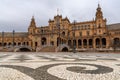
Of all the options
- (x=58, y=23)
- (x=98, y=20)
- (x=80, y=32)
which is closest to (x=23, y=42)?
(x=58, y=23)

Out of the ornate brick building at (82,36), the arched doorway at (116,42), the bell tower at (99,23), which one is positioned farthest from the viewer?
the bell tower at (99,23)

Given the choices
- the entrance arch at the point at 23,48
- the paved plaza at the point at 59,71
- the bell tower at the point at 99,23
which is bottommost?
the paved plaza at the point at 59,71

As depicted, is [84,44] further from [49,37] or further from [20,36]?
[20,36]

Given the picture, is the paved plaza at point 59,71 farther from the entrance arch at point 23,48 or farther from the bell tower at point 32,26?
the bell tower at point 32,26

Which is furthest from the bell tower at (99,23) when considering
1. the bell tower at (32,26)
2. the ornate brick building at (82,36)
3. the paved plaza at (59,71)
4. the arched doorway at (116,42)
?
the paved plaza at (59,71)

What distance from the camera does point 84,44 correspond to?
8519 cm

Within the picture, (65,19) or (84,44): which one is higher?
(65,19)

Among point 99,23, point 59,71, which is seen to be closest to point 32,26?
point 99,23

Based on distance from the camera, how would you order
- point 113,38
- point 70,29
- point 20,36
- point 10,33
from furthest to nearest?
point 10,33
point 20,36
point 70,29
point 113,38

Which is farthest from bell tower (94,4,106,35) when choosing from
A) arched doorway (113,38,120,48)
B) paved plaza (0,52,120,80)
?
Answer: paved plaza (0,52,120,80)

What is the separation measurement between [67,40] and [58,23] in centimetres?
1115

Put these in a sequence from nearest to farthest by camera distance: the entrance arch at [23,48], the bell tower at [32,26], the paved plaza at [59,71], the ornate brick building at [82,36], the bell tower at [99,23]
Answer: the paved plaza at [59,71]
the entrance arch at [23,48]
the ornate brick building at [82,36]
the bell tower at [99,23]
the bell tower at [32,26]

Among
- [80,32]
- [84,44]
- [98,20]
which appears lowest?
[84,44]

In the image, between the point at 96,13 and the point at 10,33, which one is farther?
the point at 10,33
